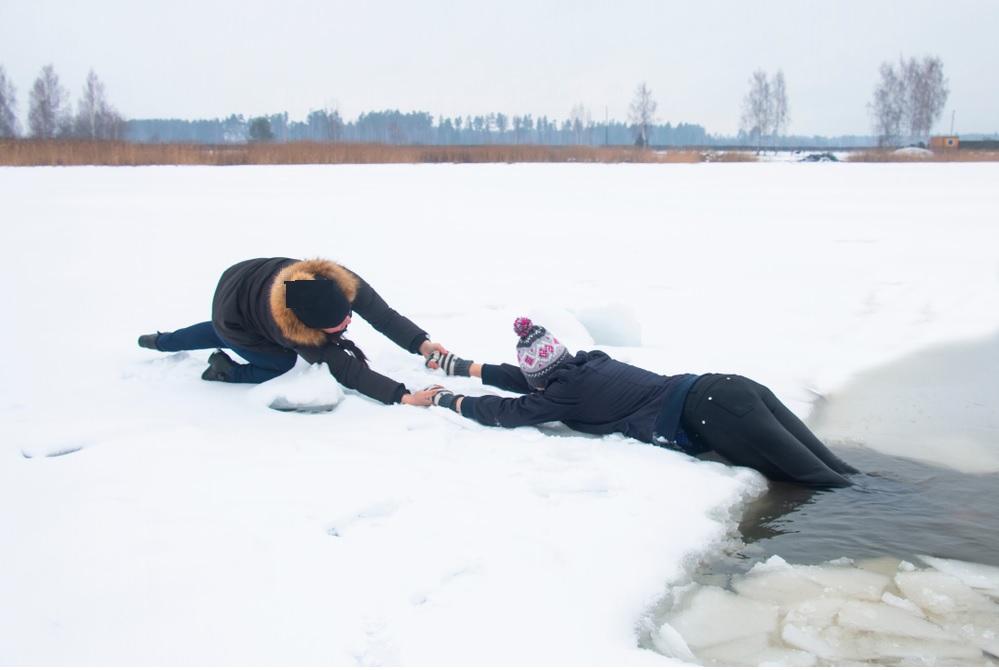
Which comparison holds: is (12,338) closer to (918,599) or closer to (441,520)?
(441,520)

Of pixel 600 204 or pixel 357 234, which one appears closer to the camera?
pixel 357 234

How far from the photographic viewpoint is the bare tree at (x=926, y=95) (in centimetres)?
5759

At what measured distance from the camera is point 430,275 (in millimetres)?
7105

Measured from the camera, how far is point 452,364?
432 cm

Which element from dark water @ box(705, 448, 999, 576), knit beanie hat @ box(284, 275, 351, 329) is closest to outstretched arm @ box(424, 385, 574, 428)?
knit beanie hat @ box(284, 275, 351, 329)

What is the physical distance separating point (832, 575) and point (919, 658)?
0.48 metres

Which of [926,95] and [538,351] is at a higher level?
[926,95]

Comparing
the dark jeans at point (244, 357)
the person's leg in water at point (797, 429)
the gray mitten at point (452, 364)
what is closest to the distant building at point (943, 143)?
the gray mitten at point (452, 364)

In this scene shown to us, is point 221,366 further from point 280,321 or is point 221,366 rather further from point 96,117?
point 96,117

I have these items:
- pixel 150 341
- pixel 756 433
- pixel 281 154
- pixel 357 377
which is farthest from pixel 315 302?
pixel 281 154

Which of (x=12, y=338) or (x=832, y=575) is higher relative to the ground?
(x=12, y=338)

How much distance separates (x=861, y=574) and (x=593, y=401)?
1.30 m

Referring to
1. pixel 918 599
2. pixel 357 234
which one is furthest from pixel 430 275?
pixel 918 599

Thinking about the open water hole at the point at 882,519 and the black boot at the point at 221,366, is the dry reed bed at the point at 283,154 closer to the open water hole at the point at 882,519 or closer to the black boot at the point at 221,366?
the black boot at the point at 221,366
